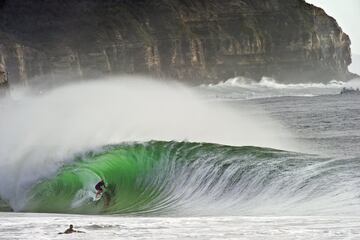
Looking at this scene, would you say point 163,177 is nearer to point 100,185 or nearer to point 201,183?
point 100,185

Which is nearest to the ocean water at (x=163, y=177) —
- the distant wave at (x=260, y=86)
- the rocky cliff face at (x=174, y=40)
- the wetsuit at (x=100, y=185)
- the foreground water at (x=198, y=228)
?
the foreground water at (x=198, y=228)

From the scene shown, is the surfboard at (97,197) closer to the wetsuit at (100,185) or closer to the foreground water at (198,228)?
the wetsuit at (100,185)

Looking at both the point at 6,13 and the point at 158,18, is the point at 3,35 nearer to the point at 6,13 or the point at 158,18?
the point at 6,13

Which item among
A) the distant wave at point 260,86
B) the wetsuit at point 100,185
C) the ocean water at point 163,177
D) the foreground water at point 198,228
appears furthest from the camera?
the distant wave at point 260,86

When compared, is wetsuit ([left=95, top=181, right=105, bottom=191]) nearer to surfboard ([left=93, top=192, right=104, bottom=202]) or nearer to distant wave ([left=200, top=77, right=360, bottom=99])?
surfboard ([left=93, top=192, right=104, bottom=202])

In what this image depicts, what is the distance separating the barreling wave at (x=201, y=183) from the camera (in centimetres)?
1177

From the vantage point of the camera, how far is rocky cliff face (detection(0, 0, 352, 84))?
122m

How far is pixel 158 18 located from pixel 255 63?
2461 centimetres

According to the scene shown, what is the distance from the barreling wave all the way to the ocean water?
0.03 metres

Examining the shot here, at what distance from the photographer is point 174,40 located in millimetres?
137500

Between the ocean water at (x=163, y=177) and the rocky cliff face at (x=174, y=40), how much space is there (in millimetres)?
83549

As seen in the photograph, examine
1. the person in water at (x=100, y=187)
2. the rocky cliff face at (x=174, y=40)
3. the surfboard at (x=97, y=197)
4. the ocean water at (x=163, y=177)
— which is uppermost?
the rocky cliff face at (x=174, y=40)

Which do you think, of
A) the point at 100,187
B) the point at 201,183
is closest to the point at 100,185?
the point at 100,187

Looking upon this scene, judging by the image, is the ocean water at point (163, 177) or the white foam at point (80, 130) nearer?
the ocean water at point (163, 177)
